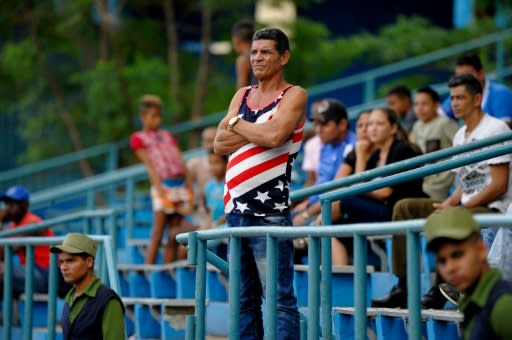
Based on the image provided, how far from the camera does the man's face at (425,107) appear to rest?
35.0 feet

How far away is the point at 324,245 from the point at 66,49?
1238cm

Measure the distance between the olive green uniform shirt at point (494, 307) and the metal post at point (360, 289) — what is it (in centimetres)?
93

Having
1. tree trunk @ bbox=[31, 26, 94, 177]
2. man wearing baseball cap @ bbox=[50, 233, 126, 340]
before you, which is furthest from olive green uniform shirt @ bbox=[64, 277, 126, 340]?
tree trunk @ bbox=[31, 26, 94, 177]

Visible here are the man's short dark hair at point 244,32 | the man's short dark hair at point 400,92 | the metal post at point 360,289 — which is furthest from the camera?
the man's short dark hair at point 400,92

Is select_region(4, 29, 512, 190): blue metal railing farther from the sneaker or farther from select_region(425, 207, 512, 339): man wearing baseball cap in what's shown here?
select_region(425, 207, 512, 339): man wearing baseball cap

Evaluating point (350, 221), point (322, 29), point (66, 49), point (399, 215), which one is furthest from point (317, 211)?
point (66, 49)

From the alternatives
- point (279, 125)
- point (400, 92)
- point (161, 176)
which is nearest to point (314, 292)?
point (279, 125)

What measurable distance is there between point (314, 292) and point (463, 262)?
1.55m

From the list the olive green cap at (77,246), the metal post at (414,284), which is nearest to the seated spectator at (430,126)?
the olive green cap at (77,246)

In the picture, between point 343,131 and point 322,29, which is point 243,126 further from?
point 322,29

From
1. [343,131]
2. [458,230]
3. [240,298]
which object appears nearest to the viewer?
[458,230]

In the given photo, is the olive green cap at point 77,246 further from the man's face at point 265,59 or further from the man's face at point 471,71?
the man's face at point 471,71

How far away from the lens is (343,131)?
9977 millimetres

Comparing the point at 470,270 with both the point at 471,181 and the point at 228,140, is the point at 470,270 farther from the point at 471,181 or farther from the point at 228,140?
the point at 471,181
